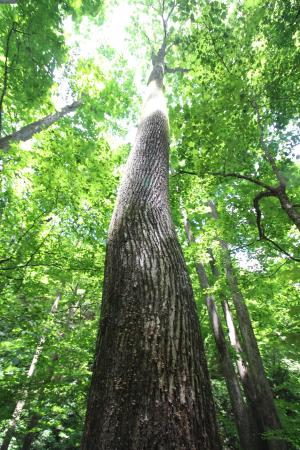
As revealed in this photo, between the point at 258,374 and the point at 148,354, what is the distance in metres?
7.85

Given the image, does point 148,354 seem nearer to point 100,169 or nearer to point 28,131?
point 100,169

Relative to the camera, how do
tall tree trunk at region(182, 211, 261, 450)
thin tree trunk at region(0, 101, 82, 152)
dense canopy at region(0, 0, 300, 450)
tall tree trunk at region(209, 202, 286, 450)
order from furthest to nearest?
thin tree trunk at region(0, 101, 82, 152) < tall tree trunk at region(182, 211, 261, 450) < tall tree trunk at region(209, 202, 286, 450) < dense canopy at region(0, 0, 300, 450)

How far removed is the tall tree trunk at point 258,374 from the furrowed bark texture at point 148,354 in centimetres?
613

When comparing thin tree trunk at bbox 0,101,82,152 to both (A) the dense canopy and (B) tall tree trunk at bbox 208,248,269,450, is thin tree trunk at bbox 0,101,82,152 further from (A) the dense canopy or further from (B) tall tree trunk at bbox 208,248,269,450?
(B) tall tree trunk at bbox 208,248,269,450

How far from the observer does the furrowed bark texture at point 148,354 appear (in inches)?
44.2

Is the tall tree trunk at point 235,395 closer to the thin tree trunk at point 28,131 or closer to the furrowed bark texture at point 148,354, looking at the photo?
the furrowed bark texture at point 148,354

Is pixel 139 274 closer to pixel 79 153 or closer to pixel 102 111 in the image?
pixel 79 153

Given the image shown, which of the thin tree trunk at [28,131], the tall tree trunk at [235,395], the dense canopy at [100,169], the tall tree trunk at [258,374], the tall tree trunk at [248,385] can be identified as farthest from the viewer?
the thin tree trunk at [28,131]

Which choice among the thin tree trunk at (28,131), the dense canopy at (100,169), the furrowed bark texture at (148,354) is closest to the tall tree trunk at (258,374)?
the dense canopy at (100,169)

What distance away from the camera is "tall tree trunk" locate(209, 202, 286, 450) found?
6840 millimetres

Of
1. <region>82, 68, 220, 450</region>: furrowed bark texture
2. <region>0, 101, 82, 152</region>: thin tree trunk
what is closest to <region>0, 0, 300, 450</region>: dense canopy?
<region>0, 101, 82, 152</region>: thin tree trunk

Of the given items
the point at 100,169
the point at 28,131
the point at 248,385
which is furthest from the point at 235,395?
the point at 28,131

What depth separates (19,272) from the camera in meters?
5.67

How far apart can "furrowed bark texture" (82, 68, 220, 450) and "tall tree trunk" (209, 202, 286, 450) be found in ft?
20.1
